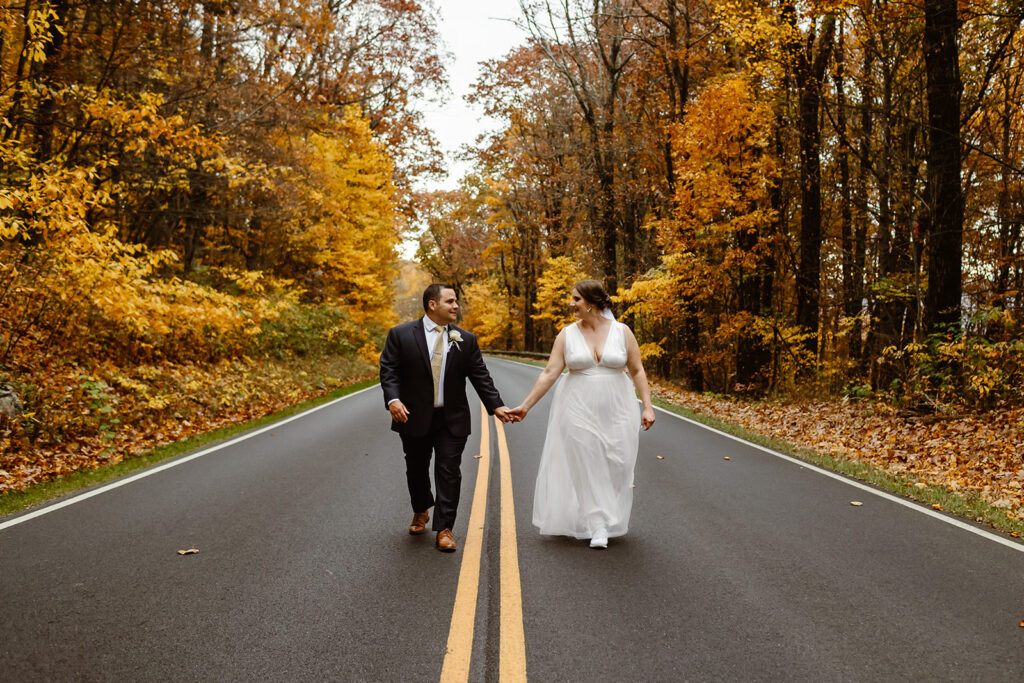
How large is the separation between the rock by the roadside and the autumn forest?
0.23 ft

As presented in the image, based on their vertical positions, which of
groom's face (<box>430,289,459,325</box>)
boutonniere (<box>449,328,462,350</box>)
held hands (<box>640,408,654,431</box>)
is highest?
groom's face (<box>430,289,459,325</box>)

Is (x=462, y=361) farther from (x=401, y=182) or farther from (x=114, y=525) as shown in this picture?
(x=401, y=182)

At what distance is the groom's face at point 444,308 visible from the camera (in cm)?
525

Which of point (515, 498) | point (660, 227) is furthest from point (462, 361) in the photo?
point (660, 227)

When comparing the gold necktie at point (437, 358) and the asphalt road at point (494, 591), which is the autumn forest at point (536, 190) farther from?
the gold necktie at point (437, 358)

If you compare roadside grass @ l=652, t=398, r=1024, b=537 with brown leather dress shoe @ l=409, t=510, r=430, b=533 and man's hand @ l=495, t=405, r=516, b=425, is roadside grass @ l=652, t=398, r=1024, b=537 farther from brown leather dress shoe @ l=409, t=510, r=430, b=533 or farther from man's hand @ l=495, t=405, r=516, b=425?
brown leather dress shoe @ l=409, t=510, r=430, b=533

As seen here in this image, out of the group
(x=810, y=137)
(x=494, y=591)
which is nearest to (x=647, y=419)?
(x=494, y=591)

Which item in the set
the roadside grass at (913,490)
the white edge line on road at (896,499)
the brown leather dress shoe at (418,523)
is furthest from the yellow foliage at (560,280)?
the brown leather dress shoe at (418,523)

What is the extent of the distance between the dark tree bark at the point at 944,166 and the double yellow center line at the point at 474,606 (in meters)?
9.24

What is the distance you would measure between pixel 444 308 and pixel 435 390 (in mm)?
658

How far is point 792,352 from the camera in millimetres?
18688

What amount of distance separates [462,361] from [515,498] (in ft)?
6.48

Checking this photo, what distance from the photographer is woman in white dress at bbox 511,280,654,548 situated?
536cm

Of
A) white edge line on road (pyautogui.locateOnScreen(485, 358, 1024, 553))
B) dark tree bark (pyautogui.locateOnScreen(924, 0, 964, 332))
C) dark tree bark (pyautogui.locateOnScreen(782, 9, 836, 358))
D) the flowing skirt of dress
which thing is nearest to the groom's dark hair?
the flowing skirt of dress
